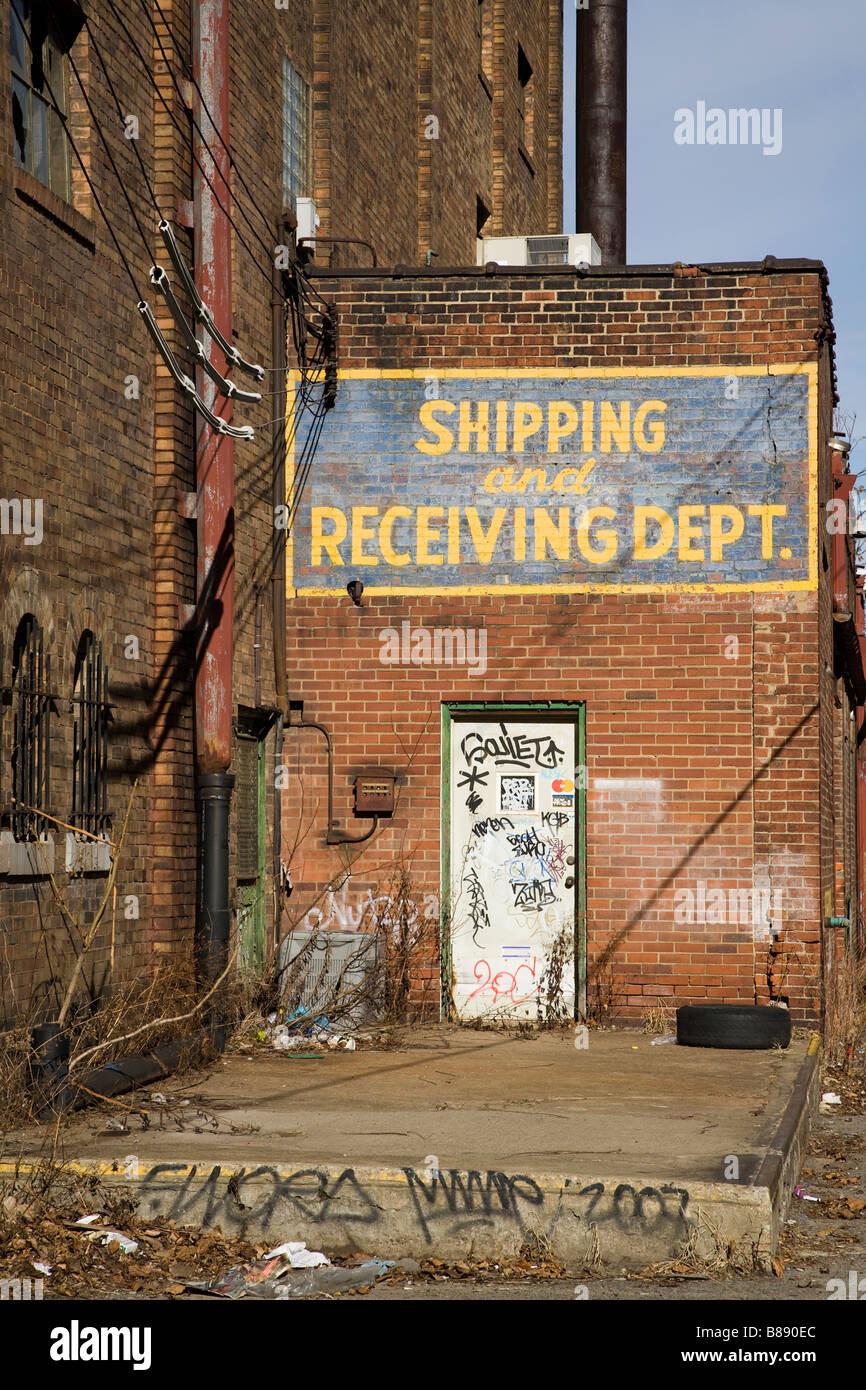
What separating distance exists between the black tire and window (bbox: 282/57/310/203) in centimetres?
755

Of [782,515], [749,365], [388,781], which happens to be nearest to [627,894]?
[388,781]

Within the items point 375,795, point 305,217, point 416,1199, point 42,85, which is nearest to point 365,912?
point 375,795

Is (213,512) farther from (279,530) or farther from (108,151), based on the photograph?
(108,151)

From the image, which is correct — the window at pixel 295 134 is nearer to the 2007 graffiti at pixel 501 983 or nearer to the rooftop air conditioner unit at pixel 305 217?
the rooftop air conditioner unit at pixel 305 217

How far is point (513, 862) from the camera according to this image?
13078mm

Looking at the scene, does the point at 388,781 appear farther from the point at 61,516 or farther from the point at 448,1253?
the point at 448,1253

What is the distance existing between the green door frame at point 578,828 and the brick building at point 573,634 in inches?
1.0

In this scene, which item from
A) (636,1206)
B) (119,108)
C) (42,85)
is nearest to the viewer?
(636,1206)

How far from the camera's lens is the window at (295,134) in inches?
536

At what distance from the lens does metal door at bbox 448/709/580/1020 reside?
13.0 m

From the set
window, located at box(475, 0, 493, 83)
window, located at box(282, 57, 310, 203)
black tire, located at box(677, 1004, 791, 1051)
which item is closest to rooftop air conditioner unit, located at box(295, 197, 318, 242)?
window, located at box(282, 57, 310, 203)

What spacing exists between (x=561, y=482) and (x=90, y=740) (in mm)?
4933

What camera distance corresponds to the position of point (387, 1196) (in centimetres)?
684

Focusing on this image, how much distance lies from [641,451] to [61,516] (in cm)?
534
